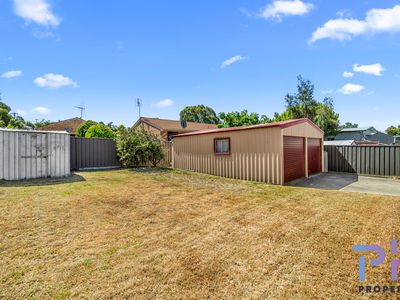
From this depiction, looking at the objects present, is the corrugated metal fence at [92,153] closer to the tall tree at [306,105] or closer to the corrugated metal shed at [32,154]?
the corrugated metal shed at [32,154]

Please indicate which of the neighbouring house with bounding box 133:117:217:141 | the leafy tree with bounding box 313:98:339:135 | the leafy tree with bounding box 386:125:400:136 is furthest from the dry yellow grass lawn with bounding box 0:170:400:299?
the leafy tree with bounding box 386:125:400:136

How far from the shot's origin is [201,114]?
50125mm

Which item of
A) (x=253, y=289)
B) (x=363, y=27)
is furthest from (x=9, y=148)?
(x=363, y=27)

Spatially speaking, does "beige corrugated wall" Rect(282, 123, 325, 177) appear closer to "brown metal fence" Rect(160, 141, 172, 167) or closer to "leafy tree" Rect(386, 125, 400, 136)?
"brown metal fence" Rect(160, 141, 172, 167)

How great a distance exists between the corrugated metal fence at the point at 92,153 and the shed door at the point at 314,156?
1151cm

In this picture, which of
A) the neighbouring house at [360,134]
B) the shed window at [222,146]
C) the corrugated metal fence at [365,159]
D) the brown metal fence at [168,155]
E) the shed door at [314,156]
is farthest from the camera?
the neighbouring house at [360,134]

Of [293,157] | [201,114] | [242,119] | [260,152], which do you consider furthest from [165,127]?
[201,114]

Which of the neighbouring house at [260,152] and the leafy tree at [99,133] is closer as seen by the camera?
A: the neighbouring house at [260,152]

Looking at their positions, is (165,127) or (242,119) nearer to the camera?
(165,127)

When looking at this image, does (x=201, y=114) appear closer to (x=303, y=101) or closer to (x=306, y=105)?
(x=303, y=101)

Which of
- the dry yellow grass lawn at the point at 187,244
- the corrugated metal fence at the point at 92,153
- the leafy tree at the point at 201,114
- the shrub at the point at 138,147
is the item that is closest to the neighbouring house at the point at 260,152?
the shrub at the point at 138,147

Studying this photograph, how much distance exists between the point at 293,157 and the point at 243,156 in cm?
223

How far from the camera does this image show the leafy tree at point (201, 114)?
1966 inches

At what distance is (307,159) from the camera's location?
35.1 ft
